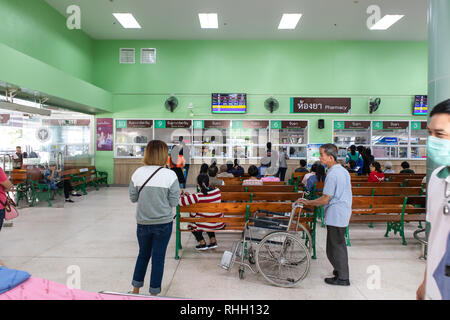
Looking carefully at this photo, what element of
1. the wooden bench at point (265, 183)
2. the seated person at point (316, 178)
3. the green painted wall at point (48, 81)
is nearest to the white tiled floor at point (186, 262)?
the seated person at point (316, 178)

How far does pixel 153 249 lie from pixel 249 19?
9226 millimetres

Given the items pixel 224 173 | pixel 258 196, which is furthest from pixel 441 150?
pixel 224 173

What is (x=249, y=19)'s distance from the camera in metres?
9.90

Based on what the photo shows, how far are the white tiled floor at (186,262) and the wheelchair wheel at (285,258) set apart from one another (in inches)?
4.2

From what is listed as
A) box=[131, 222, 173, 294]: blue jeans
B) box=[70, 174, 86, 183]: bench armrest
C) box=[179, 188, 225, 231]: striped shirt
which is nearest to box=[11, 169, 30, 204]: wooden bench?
box=[70, 174, 86, 183]: bench armrest

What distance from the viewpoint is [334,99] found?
11.6 m

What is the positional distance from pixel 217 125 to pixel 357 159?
5.17 meters

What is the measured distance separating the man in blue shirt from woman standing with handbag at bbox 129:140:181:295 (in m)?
1.34

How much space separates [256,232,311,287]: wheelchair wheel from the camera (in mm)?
3023

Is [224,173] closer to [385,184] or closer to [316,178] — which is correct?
[316,178]

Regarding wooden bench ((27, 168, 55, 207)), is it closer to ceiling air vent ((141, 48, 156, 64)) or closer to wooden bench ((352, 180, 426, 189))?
ceiling air vent ((141, 48, 156, 64))
